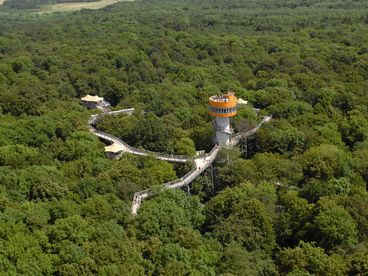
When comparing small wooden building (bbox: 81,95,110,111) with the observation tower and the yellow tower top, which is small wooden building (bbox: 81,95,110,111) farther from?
the yellow tower top

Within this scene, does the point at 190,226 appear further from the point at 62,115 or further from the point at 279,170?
the point at 62,115

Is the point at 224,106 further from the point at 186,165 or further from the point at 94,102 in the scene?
the point at 94,102

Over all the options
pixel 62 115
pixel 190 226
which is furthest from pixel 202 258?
pixel 62 115

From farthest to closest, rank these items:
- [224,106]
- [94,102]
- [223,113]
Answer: [94,102] < [223,113] < [224,106]

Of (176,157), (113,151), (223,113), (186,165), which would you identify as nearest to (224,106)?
(223,113)

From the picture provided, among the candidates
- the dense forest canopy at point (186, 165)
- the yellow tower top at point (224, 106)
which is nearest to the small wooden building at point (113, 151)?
the dense forest canopy at point (186, 165)

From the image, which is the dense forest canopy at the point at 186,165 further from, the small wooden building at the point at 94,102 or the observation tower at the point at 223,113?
the observation tower at the point at 223,113
